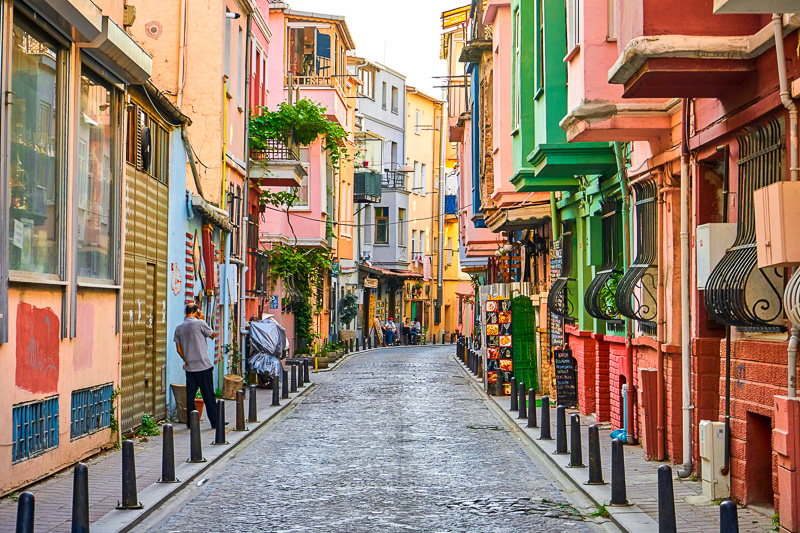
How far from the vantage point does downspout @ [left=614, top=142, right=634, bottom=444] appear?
14852mm

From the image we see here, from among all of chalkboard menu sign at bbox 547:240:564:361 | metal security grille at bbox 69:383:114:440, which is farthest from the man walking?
chalkboard menu sign at bbox 547:240:564:361

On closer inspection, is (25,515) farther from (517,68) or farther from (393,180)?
(393,180)

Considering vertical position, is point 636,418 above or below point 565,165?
below

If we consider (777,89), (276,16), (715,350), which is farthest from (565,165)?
(276,16)

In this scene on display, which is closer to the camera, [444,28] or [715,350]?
[715,350]

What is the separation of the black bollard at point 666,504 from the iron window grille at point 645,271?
581cm

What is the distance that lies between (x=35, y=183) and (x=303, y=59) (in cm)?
2995

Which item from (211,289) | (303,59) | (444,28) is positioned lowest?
(211,289)

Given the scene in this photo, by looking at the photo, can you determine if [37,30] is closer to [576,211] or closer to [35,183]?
[35,183]

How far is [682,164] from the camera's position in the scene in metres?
12.0

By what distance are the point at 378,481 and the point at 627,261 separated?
225 inches

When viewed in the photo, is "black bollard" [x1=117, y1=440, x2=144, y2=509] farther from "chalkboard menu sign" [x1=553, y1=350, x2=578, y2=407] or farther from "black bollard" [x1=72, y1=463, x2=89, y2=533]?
"chalkboard menu sign" [x1=553, y1=350, x2=578, y2=407]

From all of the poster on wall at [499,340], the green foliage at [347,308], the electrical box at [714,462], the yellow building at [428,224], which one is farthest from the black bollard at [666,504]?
the yellow building at [428,224]

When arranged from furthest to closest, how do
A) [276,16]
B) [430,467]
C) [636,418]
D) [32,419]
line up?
[276,16] < [636,418] < [430,467] < [32,419]
